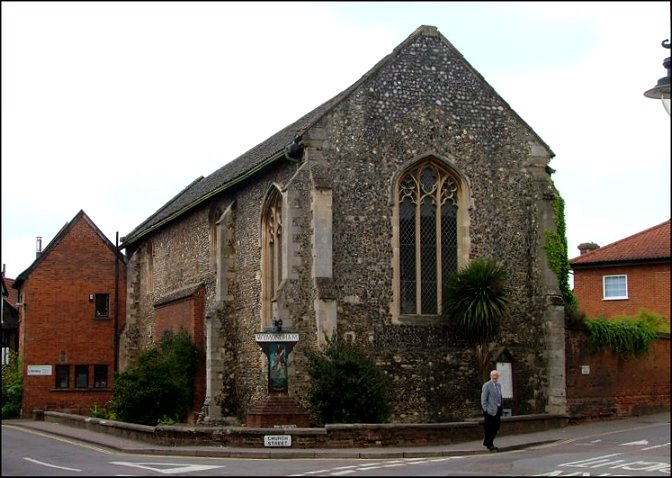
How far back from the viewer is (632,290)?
38.2m

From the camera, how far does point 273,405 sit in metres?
23.2

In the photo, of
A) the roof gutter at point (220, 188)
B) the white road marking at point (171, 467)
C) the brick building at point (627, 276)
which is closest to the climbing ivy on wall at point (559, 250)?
the roof gutter at point (220, 188)

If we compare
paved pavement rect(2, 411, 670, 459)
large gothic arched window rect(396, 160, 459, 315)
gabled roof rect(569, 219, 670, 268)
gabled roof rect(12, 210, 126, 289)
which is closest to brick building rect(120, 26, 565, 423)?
large gothic arched window rect(396, 160, 459, 315)

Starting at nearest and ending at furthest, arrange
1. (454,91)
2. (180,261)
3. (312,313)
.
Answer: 1. (312,313)
2. (454,91)
3. (180,261)

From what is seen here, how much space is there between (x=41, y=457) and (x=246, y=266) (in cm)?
1143

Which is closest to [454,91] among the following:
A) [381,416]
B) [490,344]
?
[490,344]

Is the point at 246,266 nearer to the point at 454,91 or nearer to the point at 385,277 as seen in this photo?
the point at 385,277

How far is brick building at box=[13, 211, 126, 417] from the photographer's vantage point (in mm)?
44906

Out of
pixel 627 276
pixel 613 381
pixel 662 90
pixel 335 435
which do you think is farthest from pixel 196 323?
pixel 662 90

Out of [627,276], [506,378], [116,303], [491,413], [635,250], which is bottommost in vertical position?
[491,413]

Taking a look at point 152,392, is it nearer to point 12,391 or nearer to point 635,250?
point 12,391

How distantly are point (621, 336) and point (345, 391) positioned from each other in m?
9.83

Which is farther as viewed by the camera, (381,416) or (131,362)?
(131,362)

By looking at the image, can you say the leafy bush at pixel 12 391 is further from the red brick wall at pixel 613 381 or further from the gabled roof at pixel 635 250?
the red brick wall at pixel 613 381
